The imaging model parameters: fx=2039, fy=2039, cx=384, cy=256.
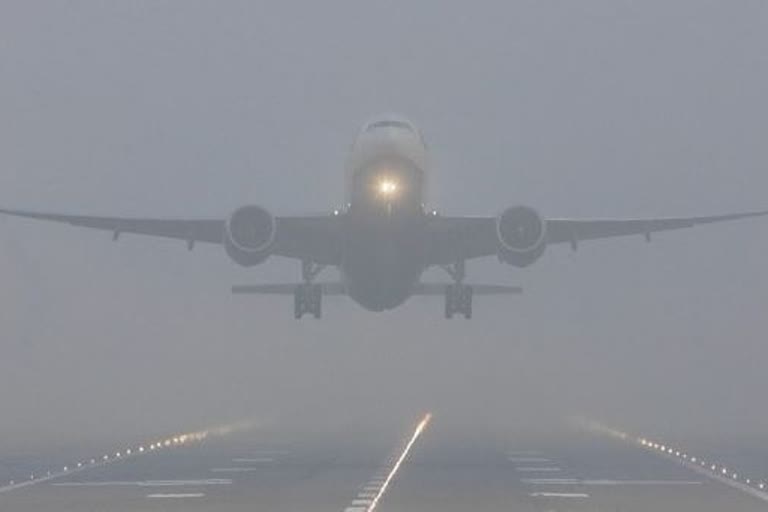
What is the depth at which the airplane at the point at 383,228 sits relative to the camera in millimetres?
60438

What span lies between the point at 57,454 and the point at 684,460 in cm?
2623

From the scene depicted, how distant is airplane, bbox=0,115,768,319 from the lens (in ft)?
198

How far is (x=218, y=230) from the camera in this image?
217 ft

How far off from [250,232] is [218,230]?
4.24 m

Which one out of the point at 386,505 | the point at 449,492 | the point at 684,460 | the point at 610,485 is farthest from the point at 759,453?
the point at 386,505

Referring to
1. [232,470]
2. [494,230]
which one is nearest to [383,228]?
[494,230]

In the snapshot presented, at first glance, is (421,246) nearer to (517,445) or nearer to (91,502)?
(91,502)

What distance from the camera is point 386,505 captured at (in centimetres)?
5334

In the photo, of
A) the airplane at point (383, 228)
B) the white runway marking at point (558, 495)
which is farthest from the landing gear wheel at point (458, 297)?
the white runway marking at point (558, 495)

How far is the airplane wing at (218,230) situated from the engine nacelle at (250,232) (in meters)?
0.41

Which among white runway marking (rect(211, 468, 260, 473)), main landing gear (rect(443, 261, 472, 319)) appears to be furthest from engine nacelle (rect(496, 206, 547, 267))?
white runway marking (rect(211, 468, 260, 473))

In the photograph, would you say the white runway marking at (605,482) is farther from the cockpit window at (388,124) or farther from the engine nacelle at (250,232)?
the cockpit window at (388,124)

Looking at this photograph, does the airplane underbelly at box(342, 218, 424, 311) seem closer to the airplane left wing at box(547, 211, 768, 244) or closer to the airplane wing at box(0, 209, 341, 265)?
the airplane wing at box(0, 209, 341, 265)

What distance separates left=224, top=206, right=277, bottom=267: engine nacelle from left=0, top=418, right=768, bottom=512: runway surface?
23.8 ft
